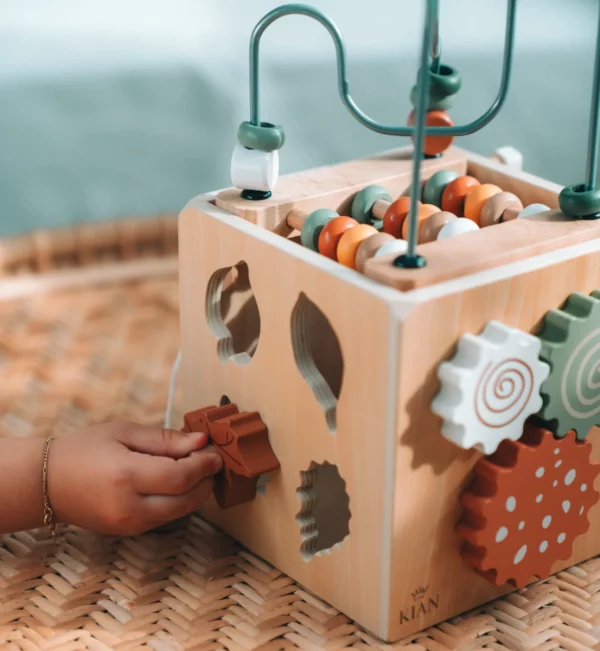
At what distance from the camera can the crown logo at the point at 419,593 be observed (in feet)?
2.16

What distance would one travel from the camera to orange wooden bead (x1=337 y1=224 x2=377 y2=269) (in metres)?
0.68

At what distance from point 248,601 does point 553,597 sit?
20cm

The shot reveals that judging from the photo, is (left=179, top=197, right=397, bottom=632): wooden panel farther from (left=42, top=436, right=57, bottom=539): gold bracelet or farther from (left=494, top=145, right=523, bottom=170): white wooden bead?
(left=494, top=145, right=523, bottom=170): white wooden bead

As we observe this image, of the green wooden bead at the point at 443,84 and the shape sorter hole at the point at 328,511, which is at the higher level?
the green wooden bead at the point at 443,84

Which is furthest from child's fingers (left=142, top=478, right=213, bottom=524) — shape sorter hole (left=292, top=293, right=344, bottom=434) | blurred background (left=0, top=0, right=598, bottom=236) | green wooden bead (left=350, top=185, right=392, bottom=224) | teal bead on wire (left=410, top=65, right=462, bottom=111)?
blurred background (left=0, top=0, right=598, bottom=236)

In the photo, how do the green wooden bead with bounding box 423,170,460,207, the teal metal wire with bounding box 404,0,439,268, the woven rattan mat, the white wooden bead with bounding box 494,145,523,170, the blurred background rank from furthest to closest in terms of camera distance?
1. the blurred background
2. the white wooden bead with bounding box 494,145,523,170
3. the green wooden bead with bounding box 423,170,460,207
4. the woven rattan mat
5. the teal metal wire with bounding box 404,0,439,268

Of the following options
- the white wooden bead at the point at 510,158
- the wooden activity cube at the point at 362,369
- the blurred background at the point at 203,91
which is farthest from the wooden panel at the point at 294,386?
the blurred background at the point at 203,91

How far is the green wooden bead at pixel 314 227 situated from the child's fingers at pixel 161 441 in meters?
0.15

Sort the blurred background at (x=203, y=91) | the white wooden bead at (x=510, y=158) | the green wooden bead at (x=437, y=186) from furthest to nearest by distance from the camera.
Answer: the blurred background at (x=203, y=91) → the white wooden bead at (x=510, y=158) → the green wooden bead at (x=437, y=186)

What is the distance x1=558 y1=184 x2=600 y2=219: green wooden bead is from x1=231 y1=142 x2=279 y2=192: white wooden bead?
194 mm

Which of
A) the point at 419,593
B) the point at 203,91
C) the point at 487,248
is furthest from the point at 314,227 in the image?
the point at 203,91

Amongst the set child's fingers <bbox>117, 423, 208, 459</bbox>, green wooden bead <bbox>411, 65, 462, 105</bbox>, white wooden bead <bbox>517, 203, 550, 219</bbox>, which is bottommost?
child's fingers <bbox>117, 423, 208, 459</bbox>

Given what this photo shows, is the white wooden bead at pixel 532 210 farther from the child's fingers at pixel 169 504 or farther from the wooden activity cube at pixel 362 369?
the child's fingers at pixel 169 504

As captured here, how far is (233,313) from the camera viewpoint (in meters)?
0.77
